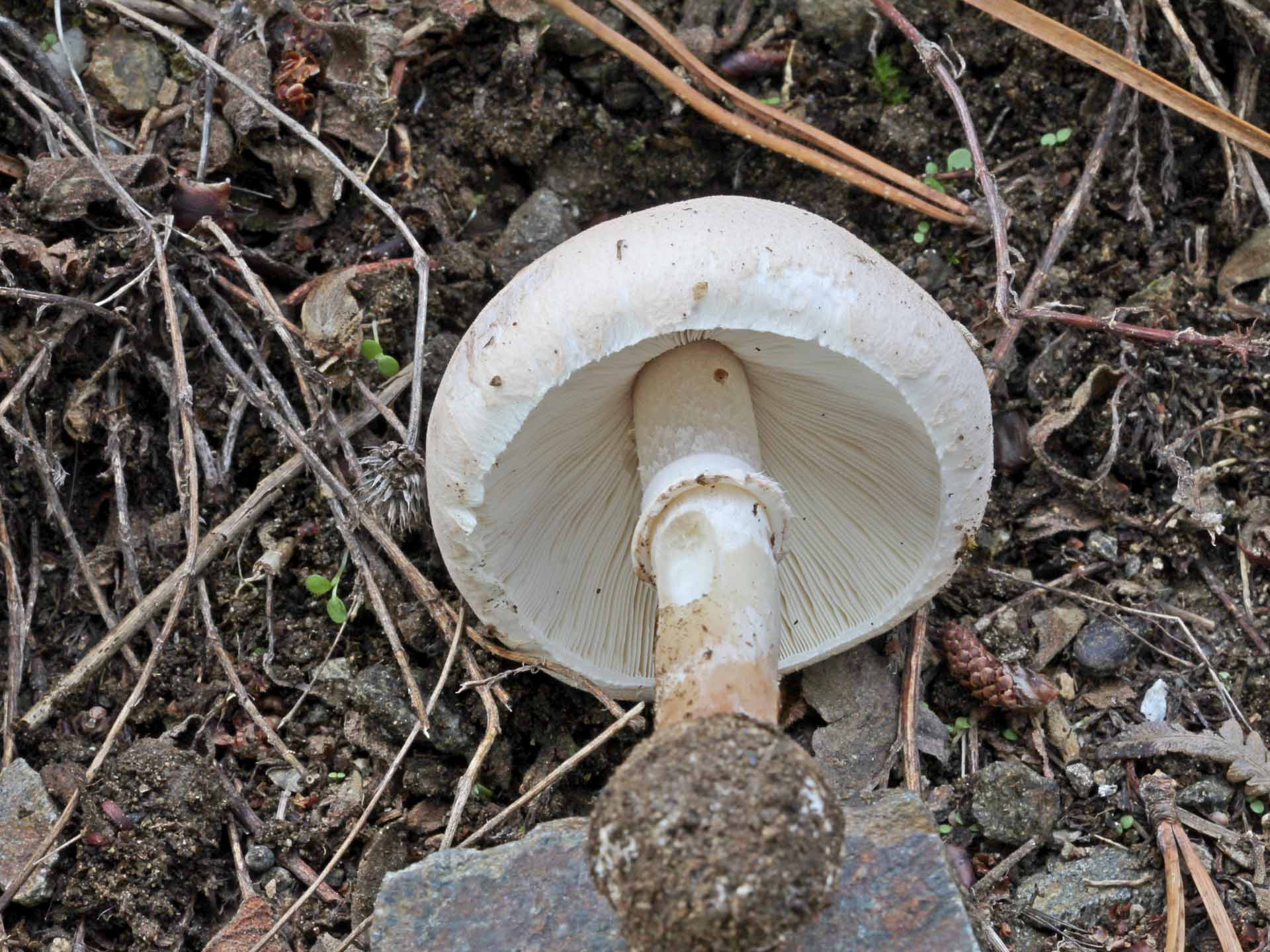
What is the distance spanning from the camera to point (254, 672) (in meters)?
2.59

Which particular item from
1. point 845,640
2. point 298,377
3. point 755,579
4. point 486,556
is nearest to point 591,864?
point 755,579

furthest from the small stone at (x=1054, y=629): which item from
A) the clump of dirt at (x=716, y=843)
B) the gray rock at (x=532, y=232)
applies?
the gray rock at (x=532, y=232)

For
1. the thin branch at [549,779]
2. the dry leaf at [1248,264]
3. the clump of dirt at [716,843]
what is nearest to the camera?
the clump of dirt at [716,843]

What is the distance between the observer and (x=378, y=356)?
2824mm

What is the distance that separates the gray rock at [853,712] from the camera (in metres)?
2.50

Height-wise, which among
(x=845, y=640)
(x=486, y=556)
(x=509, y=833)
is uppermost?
(x=486, y=556)

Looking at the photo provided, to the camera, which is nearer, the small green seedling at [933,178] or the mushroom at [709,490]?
the mushroom at [709,490]

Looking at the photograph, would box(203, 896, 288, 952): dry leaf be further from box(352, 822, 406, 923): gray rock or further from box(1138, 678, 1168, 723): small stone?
box(1138, 678, 1168, 723): small stone

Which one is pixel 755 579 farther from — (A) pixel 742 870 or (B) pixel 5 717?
(B) pixel 5 717

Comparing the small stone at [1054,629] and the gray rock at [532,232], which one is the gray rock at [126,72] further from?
the small stone at [1054,629]

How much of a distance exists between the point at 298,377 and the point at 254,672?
722mm

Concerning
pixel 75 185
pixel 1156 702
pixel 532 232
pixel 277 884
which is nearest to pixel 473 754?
pixel 277 884

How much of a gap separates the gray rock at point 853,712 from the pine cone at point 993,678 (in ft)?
0.52

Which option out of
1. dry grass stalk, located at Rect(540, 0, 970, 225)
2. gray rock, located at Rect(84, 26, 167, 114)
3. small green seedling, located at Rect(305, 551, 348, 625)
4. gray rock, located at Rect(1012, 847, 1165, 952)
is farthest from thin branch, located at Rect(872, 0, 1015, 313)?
gray rock, located at Rect(84, 26, 167, 114)
